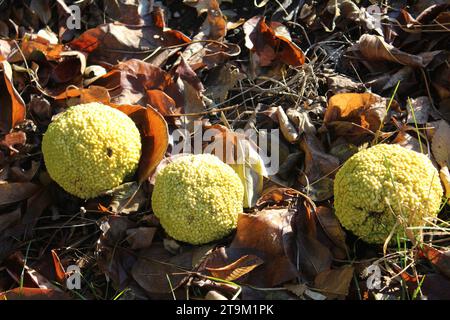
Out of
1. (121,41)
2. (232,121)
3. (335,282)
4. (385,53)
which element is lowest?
(335,282)

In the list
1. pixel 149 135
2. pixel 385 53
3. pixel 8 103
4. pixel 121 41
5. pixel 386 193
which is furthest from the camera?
pixel 121 41

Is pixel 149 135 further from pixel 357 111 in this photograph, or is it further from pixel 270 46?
pixel 357 111

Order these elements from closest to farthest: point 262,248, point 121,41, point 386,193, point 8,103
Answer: point 386,193 < point 262,248 < point 8,103 < point 121,41

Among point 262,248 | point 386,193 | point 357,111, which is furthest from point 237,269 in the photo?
point 357,111

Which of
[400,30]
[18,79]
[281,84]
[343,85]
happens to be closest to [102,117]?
[18,79]

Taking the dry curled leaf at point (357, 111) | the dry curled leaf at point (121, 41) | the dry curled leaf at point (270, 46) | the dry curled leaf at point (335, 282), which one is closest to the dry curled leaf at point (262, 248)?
the dry curled leaf at point (335, 282)

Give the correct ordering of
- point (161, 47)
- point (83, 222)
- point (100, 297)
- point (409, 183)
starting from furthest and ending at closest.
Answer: point (161, 47) → point (83, 222) → point (100, 297) → point (409, 183)

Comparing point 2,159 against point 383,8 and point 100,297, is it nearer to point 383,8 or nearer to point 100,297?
point 100,297
